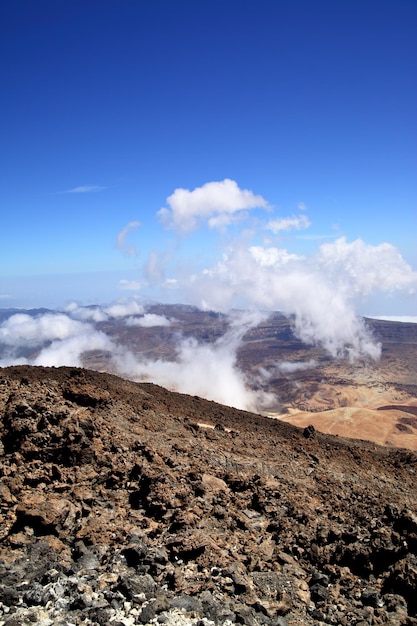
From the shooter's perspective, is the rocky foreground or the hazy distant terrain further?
the hazy distant terrain

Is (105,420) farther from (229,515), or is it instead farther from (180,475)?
(229,515)

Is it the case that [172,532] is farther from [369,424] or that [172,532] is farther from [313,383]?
[313,383]

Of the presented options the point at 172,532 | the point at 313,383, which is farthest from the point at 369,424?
the point at 172,532

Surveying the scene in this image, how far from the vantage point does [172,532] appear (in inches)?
418

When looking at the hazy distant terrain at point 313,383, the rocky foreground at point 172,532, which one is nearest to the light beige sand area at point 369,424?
the hazy distant terrain at point 313,383

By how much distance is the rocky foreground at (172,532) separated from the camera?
8.38m

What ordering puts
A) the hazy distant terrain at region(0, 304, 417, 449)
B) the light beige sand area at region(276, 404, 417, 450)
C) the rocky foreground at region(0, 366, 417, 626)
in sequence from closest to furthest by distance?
the rocky foreground at region(0, 366, 417, 626), the light beige sand area at region(276, 404, 417, 450), the hazy distant terrain at region(0, 304, 417, 449)

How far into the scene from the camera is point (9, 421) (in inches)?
503

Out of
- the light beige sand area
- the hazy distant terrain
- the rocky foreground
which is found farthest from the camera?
the hazy distant terrain

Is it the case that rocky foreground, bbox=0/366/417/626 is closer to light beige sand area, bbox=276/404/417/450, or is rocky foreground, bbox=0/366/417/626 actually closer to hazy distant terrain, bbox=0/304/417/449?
light beige sand area, bbox=276/404/417/450

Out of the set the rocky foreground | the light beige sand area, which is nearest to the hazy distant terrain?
the light beige sand area

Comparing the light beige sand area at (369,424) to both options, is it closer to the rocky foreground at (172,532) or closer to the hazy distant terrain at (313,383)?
the hazy distant terrain at (313,383)

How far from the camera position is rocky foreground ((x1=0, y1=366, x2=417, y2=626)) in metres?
8.38

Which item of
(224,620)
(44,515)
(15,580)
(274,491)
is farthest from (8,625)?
(274,491)
